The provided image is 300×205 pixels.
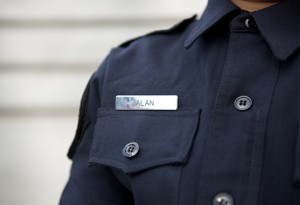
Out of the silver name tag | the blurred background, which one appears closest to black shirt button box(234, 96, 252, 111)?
the silver name tag

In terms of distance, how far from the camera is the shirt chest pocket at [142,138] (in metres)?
0.83

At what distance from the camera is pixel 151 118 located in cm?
88

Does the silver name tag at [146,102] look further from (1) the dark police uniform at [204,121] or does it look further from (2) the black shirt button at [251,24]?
(2) the black shirt button at [251,24]

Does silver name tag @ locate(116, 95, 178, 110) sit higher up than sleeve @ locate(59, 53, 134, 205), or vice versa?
silver name tag @ locate(116, 95, 178, 110)

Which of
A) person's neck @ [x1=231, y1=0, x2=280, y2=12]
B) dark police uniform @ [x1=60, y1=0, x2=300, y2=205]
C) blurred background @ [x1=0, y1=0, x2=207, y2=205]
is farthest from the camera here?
blurred background @ [x1=0, y1=0, x2=207, y2=205]

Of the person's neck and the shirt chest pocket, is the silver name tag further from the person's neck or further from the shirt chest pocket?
the person's neck

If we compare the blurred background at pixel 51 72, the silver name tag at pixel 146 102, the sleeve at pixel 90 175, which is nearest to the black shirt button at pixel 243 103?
the silver name tag at pixel 146 102

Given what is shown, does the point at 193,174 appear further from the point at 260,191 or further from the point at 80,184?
the point at 80,184

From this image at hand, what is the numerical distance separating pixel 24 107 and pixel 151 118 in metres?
1.33

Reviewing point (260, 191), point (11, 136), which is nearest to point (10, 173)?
point (11, 136)

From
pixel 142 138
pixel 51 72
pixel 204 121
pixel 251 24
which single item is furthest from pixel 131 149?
pixel 51 72

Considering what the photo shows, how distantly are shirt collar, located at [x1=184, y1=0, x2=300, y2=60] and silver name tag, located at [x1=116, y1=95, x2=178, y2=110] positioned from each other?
5.2 inches

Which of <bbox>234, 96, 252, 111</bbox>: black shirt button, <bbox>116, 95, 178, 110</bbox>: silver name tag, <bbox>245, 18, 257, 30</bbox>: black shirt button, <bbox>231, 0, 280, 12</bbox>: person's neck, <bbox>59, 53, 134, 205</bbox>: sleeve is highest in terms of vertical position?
<bbox>231, 0, 280, 12</bbox>: person's neck

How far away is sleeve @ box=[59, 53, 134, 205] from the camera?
3.06 feet
